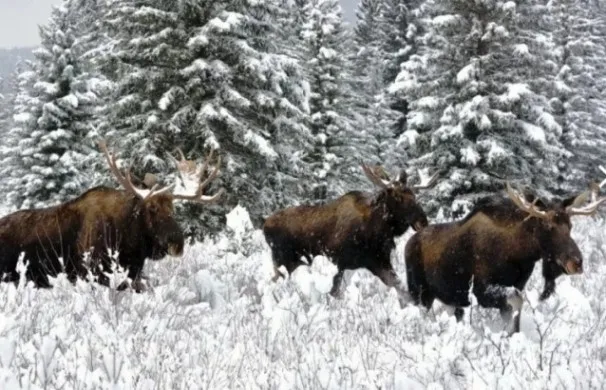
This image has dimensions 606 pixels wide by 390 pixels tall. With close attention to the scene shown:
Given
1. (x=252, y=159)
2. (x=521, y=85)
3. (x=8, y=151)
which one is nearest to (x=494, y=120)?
(x=521, y=85)

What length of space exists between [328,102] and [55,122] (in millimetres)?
10765

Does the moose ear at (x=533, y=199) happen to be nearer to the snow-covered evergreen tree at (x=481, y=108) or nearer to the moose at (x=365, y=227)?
the moose at (x=365, y=227)

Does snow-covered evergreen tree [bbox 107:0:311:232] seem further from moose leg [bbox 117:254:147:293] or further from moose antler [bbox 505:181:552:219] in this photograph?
moose antler [bbox 505:181:552:219]

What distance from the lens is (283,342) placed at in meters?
4.71

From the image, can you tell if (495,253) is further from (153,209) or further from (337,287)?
(153,209)

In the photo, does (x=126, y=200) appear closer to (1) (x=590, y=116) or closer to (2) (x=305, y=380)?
(2) (x=305, y=380)

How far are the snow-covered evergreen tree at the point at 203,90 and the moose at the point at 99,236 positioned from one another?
24.8 ft

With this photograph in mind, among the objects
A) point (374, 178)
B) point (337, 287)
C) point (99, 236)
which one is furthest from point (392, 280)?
point (99, 236)

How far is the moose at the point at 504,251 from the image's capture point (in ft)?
17.4

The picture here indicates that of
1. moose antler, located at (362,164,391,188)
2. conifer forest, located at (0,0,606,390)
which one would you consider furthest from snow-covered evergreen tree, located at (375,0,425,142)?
moose antler, located at (362,164,391,188)

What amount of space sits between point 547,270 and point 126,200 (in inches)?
169

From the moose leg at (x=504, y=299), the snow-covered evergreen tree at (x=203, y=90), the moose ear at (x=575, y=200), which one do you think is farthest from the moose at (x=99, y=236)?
the snow-covered evergreen tree at (x=203, y=90)

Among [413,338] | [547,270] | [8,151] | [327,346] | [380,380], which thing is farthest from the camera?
[8,151]

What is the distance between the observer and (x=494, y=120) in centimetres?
1930
